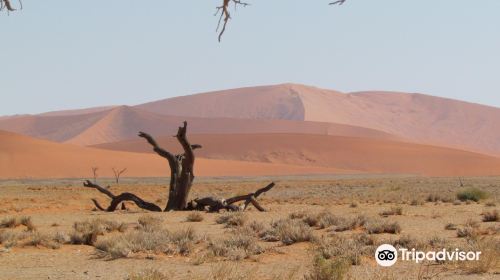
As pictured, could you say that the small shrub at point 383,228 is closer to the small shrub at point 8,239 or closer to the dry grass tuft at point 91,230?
the dry grass tuft at point 91,230

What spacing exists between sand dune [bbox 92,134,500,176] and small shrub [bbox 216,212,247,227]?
246 ft

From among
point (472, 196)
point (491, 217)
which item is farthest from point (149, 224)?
point (472, 196)

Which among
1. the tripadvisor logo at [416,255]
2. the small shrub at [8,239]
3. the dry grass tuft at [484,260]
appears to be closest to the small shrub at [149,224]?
the small shrub at [8,239]

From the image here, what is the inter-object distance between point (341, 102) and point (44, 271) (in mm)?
189809

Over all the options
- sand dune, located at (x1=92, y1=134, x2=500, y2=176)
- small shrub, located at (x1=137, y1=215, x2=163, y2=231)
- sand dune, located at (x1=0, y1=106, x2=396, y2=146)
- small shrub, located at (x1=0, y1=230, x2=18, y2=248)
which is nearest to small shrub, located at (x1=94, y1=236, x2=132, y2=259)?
small shrub, located at (x1=0, y1=230, x2=18, y2=248)

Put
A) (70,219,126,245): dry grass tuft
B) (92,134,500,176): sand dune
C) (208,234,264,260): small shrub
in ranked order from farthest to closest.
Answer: (92,134,500,176): sand dune → (70,219,126,245): dry grass tuft → (208,234,264,260): small shrub

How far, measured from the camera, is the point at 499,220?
64.5 feet

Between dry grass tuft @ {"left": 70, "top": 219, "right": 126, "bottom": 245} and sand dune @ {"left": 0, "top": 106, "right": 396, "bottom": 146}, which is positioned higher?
sand dune @ {"left": 0, "top": 106, "right": 396, "bottom": 146}

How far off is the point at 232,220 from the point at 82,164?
65587mm

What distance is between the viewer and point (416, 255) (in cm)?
1212

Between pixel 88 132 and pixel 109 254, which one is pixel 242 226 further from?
pixel 88 132

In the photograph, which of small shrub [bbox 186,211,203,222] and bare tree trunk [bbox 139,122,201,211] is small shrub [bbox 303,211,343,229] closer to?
small shrub [bbox 186,211,203,222]

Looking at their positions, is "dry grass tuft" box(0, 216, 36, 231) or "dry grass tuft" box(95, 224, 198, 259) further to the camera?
"dry grass tuft" box(0, 216, 36, 231)

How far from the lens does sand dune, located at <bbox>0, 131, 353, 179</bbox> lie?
252ft
